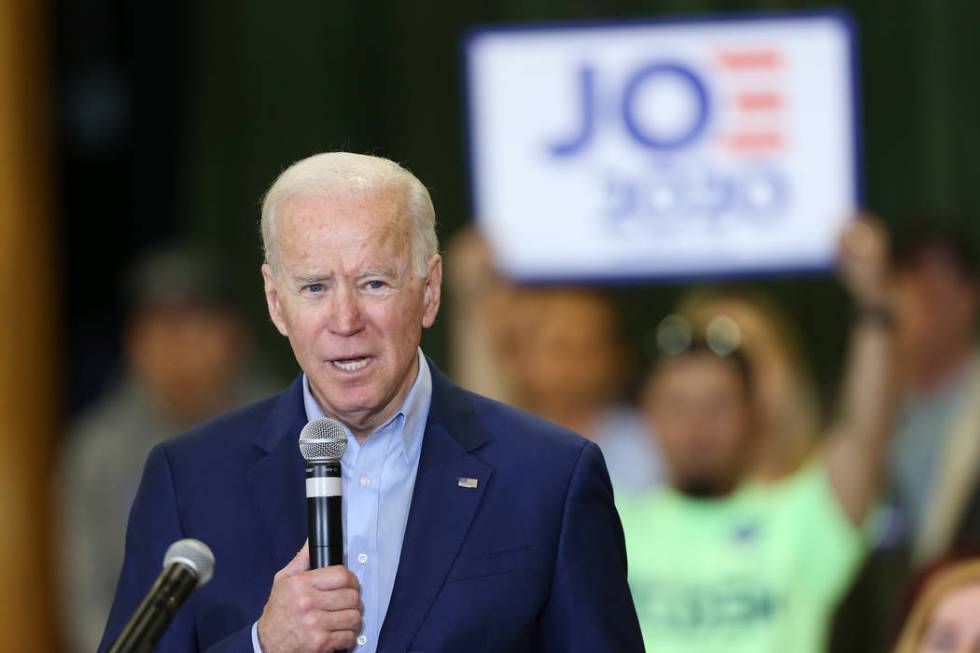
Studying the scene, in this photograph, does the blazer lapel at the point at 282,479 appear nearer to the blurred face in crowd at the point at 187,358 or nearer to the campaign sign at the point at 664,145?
the campaign sign at the point at 664,145

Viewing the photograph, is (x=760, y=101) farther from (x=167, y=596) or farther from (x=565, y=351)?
(x=167, y=596)

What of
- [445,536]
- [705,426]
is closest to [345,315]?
[445,536]

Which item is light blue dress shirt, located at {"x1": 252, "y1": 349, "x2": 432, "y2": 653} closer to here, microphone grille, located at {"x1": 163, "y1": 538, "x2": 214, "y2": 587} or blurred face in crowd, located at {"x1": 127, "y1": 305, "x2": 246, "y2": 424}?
microphone grille, located at {"x1": 163, "y1": 538, "x2": 214, "y2": 587}

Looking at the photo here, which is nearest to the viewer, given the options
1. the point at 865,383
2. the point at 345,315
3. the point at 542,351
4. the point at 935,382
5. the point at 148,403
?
the point at 345,315

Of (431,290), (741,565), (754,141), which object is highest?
(431,290)

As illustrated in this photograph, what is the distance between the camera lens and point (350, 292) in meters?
1.74

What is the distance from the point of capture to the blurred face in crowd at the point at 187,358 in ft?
14.4

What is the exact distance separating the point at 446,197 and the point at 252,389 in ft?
4.03

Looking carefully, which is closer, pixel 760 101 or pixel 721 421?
pixel 721 421

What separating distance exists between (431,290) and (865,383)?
2397 mm

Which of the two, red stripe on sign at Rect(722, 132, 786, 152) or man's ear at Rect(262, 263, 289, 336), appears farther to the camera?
red stripe on sign at Rect(722, 132, 786, 152)

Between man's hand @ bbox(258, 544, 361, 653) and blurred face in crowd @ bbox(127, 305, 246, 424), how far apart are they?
2.84 m

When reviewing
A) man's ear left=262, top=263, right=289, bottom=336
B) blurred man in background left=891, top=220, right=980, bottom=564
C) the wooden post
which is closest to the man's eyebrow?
man's ear left=262, top=263, right=289, bottom=336

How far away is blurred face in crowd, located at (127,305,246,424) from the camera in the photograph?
439cm
